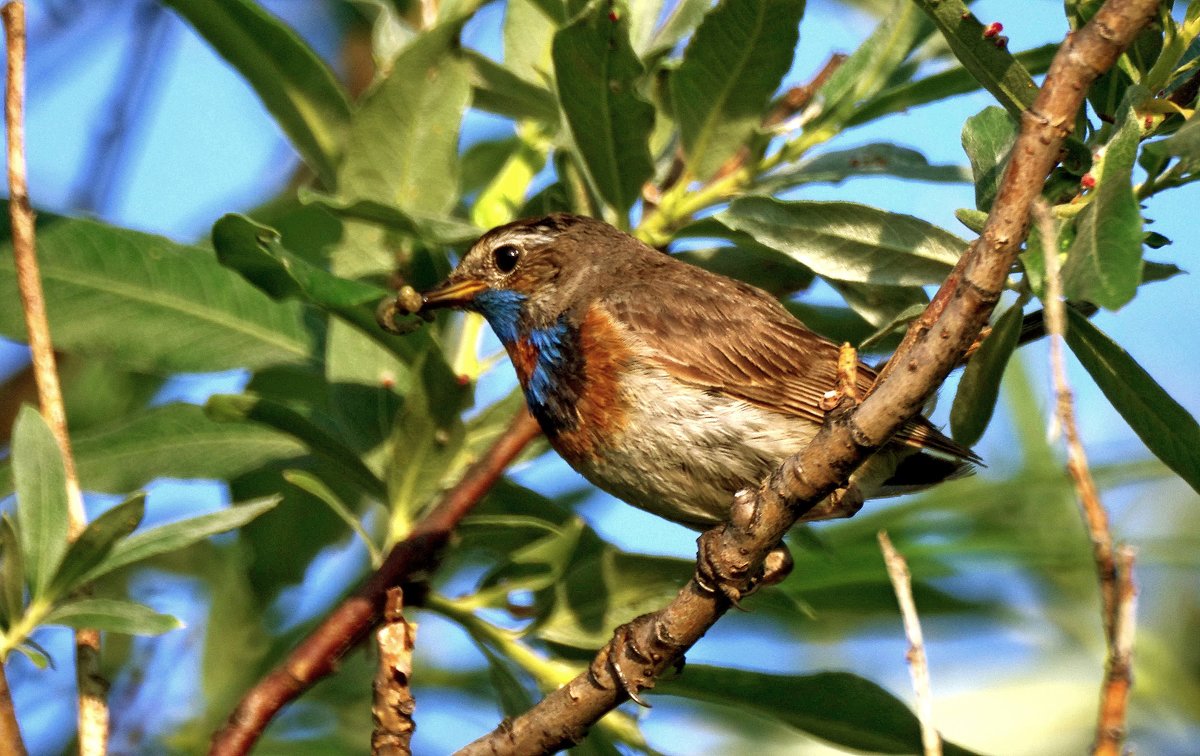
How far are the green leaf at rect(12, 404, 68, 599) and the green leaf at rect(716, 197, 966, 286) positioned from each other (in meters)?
2.02

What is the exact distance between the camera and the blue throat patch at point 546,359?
514 cm

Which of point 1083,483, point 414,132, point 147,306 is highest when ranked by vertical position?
point 414,132

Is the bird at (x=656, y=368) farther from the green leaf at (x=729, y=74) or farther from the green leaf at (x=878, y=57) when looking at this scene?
the green leaf at (x=878, y=57)

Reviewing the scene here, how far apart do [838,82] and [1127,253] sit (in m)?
2.13

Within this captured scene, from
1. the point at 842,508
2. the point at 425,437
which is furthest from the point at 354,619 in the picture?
the point at 842,508

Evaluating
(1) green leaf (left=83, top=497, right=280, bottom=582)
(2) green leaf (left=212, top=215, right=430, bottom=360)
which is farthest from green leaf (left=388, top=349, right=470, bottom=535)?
(1) green leaf (left=83, top=497, right=280, bottom=582)

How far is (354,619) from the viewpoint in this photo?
13.8 feet

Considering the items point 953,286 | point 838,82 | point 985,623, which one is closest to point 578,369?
point 838,82

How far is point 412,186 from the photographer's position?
5137 millimetres

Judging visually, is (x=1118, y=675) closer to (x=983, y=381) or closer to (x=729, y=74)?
(x=983, y=381)

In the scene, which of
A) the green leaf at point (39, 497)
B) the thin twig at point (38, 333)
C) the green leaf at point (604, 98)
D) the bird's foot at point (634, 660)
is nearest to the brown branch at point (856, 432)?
the bird's foot at point (634, 660)

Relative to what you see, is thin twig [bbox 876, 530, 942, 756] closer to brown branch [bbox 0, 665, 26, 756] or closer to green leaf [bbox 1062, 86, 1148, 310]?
green leaf [bbox 1062, 86, 1148, 310]

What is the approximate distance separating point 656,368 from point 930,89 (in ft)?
4.42

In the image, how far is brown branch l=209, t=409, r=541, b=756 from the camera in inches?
158
